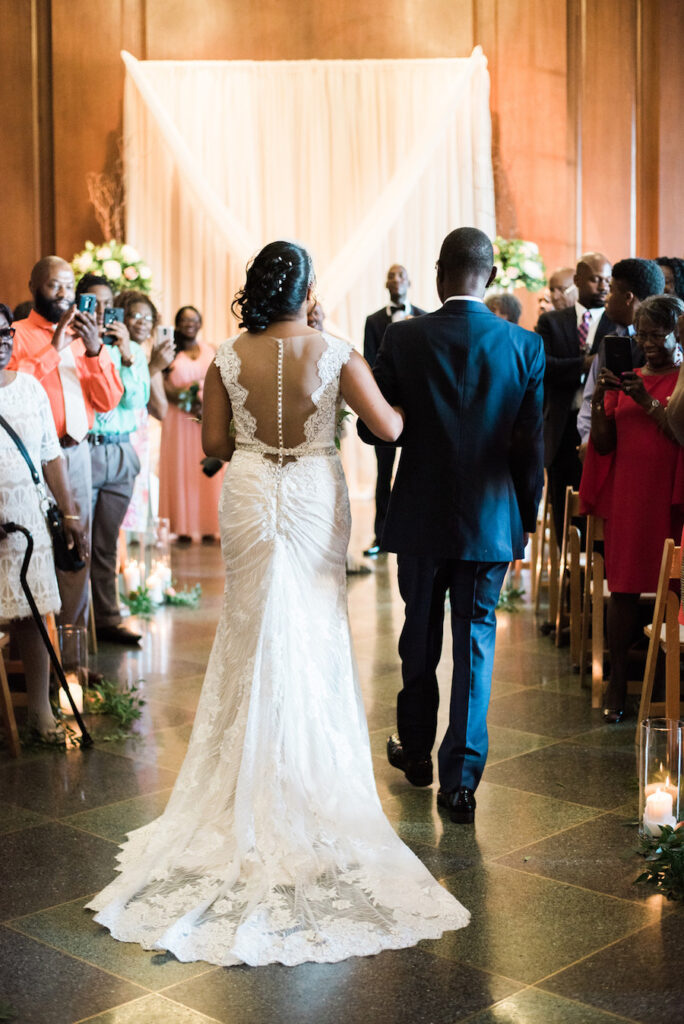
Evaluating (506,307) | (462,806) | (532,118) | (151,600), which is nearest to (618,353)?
(462,806)

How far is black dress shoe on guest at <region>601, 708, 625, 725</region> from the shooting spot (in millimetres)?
5375

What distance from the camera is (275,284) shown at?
3559mm

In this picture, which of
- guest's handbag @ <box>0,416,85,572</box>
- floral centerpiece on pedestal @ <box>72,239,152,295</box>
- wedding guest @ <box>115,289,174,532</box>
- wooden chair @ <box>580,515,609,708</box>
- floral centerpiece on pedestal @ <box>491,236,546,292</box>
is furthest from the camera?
floral centerpiece on pedestal @ <box>491,236,546,292</box>

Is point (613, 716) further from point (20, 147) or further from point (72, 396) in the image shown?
point (20, 147)

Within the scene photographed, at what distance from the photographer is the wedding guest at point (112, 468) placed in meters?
6.64

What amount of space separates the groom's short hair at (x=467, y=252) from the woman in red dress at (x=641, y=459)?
42.5 inches

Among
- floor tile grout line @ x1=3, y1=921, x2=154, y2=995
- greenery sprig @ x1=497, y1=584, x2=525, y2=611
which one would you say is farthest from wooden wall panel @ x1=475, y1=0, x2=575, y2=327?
floor tile grout line @ x1=3, y1=921, x2=154, y2=995

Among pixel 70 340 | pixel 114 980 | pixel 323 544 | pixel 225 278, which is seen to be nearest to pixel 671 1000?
pixel 114 980

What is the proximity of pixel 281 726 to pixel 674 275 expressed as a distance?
12.4 ft

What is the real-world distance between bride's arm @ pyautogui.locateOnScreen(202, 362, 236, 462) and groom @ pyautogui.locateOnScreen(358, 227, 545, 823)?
1.62 ft

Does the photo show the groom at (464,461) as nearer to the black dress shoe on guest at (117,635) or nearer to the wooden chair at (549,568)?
the wooden chair at (549,568)

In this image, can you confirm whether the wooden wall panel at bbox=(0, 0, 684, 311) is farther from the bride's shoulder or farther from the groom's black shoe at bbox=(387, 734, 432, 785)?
the bride's shoulder

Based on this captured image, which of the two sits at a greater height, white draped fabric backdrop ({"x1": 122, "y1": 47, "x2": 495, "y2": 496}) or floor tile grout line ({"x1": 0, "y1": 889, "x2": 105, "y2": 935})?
white draped fabric backdrop ({"x1": 122, "y1": 47, "x2": 495, "y2": 496})

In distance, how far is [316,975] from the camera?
9.96 ft
